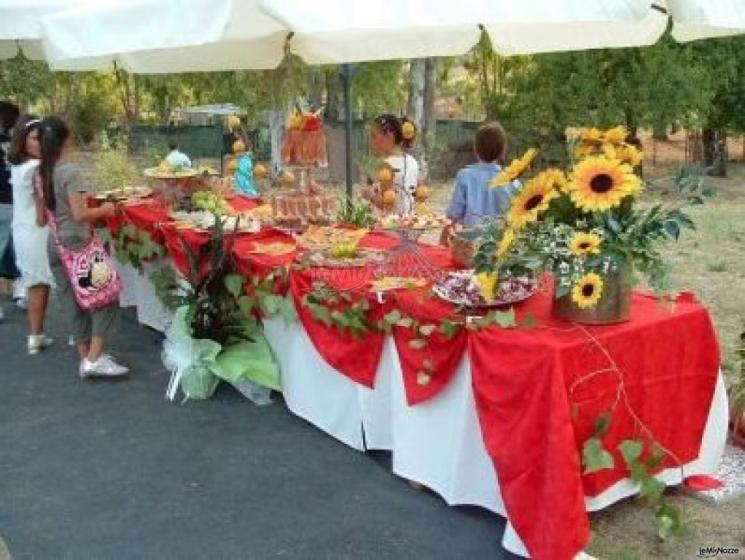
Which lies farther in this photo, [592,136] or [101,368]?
[101,368]

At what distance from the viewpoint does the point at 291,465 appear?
3611 mm

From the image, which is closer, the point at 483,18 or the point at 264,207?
the point at 483,18

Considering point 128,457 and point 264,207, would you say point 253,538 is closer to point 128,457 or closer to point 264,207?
point 128,457

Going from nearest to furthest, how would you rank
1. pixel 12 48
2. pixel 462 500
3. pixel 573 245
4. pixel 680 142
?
1. pixel 573 245
2. pixel 462 500
3. pixel 12 48
4. pixel 680 142

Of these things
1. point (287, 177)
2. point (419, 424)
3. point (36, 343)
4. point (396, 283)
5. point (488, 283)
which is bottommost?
point (36, 343)

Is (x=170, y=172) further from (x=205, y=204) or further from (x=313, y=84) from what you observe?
(x=313, y=84)

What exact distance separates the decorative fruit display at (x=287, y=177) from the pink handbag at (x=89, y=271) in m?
1.01

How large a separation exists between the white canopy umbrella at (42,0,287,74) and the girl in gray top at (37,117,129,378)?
0.45 metres

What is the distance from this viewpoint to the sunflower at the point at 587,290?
266 cm

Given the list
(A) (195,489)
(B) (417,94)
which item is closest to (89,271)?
(A) (195,489)

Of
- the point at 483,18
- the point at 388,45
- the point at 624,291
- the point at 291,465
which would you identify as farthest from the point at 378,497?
the point at 388,45

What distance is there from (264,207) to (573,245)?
2866 millimetres

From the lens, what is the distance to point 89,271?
14.6ft

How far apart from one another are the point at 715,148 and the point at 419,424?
15851 mm
